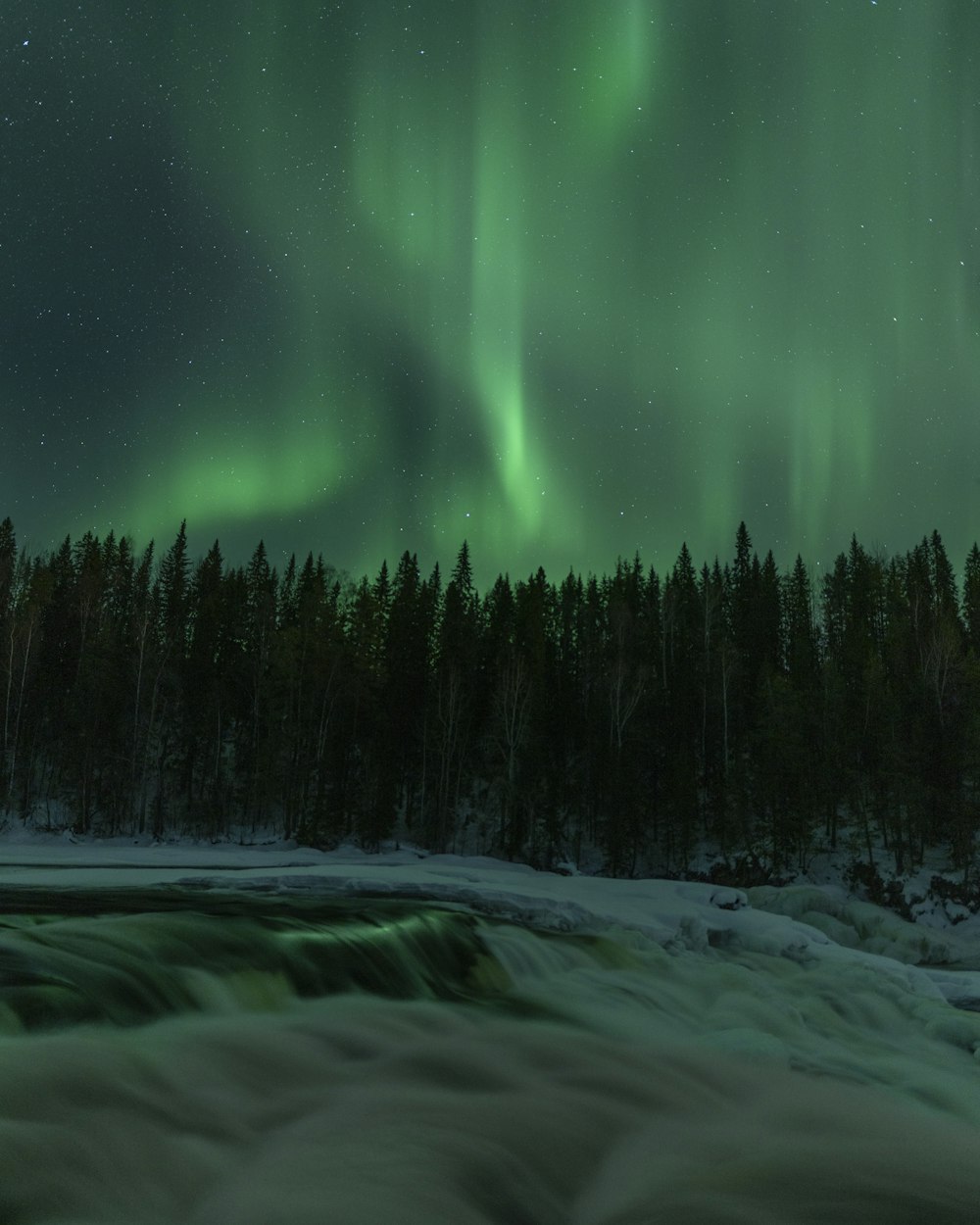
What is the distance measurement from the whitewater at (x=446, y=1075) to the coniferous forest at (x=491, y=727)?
28884 millimetres

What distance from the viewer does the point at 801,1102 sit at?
5547 mm

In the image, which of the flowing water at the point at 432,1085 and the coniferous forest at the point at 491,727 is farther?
the coniferous forest at the point at 491,727

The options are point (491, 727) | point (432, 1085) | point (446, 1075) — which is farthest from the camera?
point (491, 727)

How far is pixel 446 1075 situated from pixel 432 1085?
23 cm

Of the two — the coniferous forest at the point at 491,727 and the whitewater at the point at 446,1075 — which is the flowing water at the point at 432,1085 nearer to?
the whitewater at the point at 446,1075

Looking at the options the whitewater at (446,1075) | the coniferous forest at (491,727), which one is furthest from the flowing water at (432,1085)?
the coniferous forest at (491,727)

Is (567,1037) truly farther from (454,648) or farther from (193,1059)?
(454,648)

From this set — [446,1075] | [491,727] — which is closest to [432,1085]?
[446,1075]

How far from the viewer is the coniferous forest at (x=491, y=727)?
39.3 m

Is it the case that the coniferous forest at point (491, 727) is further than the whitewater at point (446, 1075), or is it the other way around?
the coniferous forest at point (491, 727)

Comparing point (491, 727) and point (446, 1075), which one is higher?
point (491, 727)

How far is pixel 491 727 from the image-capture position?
5044cm

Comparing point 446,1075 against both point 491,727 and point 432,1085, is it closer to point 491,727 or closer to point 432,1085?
point 432,1085

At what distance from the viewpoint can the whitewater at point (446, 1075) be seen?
11.5 ft
